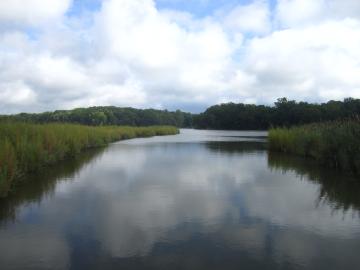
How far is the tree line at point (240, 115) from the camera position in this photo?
7269 cm

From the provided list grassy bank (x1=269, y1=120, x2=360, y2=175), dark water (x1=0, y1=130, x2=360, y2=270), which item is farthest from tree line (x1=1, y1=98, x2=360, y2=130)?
dark water (x1=0, y1=130, x2=360, y2=270)

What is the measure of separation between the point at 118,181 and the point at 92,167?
2855 mm

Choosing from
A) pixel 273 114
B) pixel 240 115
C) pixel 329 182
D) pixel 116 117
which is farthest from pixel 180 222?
pixel 240 115

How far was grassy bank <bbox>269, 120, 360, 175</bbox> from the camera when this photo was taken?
36.3 ft

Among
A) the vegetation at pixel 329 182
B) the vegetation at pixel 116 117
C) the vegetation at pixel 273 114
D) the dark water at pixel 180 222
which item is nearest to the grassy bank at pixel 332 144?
the vegetation at pixel 329 182

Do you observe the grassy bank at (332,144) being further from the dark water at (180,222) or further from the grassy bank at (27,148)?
the grassy bank at (27,148)

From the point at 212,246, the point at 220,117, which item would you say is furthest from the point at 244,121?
the point at 212,246

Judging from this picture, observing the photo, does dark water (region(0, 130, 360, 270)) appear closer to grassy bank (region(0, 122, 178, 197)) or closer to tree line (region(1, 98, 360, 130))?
grassy bank (region(0, 122, 178, 197))

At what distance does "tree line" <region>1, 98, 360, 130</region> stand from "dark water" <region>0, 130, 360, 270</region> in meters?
53.5

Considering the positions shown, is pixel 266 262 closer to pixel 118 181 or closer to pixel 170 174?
pixel 118 181

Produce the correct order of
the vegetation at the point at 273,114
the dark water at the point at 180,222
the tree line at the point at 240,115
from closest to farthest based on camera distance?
the dark water at the point at 180,222 → the tree line at the point at 240,115 → the vegetation at the point at 273,114

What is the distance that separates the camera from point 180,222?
5.90 metres

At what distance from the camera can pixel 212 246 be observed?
4828mm

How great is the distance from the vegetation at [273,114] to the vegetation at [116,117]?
14762 millimetres
